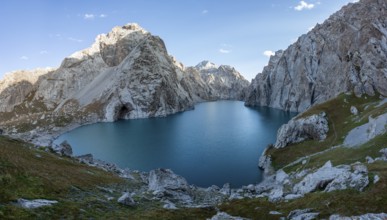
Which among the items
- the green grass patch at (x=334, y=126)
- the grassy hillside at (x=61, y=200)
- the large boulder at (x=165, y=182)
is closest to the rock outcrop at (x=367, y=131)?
the green grass patch at (x=334, y=126)

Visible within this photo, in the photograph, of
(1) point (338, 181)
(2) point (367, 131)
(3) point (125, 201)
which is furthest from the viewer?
(2) point (367, 131)

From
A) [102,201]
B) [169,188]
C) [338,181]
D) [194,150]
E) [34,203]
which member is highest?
[34,203]

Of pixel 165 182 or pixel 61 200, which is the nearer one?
pixel 61 200

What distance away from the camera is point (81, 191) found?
37.2 meters

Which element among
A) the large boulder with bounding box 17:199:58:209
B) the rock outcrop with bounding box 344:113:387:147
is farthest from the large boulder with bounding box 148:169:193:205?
the rock outcrop with bounding box 344:113:387:147

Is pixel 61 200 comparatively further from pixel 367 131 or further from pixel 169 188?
pixel 367 131

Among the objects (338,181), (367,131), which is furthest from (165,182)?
(367,131)

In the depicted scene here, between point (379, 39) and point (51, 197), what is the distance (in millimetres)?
160621

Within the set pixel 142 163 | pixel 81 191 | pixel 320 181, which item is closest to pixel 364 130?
pixel 320 181

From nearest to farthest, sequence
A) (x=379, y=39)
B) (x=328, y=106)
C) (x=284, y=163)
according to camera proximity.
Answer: (x=284, y=163)
(x=328, y=106)
(x=379, y=39)

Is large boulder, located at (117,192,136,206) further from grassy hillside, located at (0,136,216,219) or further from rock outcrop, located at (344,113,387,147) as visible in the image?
rock outcrop, located at (344,113,387,147)

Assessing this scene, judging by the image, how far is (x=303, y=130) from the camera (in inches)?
3693

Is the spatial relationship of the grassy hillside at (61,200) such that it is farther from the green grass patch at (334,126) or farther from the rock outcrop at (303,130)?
the rock outcrop at (303,130)

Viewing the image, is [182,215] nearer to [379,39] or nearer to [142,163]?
[142,163]
